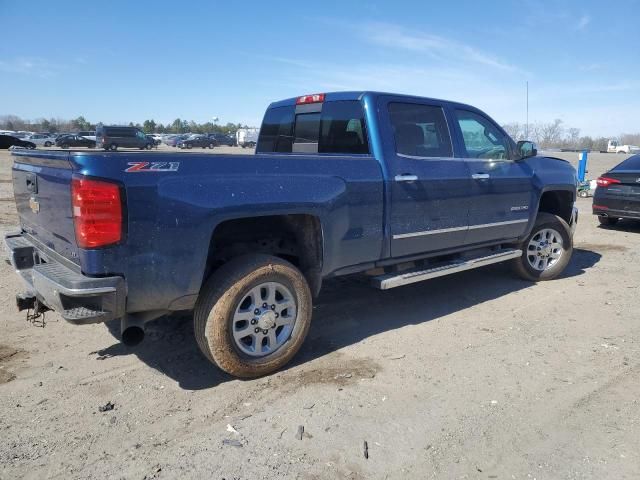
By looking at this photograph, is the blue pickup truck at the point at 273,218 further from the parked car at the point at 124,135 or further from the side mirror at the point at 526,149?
the parked car at the point at 124,135

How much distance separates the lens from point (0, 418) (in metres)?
3.05

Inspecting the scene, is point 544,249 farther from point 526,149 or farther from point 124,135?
point 124,135

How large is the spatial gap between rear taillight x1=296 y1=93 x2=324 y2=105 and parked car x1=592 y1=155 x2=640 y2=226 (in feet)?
23.4

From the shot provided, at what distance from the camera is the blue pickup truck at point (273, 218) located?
9.62 ft

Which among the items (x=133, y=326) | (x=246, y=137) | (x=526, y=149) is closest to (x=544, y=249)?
(x=526, y=149)

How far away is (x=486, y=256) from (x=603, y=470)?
9.50ft

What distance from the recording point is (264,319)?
3.59m

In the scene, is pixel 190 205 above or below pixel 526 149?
below

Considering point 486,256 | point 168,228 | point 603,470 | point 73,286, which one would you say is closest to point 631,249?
point 486,256

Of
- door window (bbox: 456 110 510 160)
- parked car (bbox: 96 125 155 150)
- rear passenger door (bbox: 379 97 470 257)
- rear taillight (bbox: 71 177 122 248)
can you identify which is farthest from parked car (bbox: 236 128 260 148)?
rear taillight (bbox: 71 177 122 248)

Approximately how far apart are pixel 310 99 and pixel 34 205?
8.84 feet

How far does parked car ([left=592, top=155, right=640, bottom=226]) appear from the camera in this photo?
923 cm

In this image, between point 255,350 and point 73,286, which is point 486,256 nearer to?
point 255,350

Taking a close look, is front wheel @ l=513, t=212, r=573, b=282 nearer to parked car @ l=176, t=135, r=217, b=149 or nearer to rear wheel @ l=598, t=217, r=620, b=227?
rear wheel @ l=598, t=217, r=620, b=227
